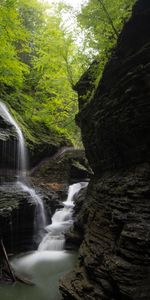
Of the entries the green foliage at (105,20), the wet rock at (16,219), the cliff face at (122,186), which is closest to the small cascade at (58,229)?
the wet rock at (16,219)

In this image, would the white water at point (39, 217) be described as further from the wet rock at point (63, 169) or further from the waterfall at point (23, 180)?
the wet rock at point (63, 169)

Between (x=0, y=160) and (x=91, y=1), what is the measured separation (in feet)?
28.6

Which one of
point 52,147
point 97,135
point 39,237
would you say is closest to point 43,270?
point 39,237

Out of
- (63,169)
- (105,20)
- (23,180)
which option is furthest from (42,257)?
(63,169)

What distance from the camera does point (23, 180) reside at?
13875 millimetres

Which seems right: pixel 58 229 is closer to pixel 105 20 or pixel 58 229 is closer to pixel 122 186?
pixel 122 186

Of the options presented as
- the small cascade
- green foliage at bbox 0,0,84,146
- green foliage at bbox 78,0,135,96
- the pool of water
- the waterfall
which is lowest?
the pool of water

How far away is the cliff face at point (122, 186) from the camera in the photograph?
4738mm

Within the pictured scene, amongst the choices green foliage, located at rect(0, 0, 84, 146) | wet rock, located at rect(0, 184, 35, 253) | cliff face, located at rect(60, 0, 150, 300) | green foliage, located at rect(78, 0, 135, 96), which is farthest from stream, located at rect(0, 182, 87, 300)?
green foliage, located at rect(78, 0, 135, 96)

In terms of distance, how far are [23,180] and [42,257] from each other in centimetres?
558

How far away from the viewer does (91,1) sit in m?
8.02

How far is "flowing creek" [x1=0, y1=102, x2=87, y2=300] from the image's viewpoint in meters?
6.33

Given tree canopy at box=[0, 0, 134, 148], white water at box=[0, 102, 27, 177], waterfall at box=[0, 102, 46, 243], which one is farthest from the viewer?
white water at box=[0, 102, 27, 177]

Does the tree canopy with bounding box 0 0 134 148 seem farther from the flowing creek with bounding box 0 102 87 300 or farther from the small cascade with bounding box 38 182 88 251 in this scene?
the small cascade with bounding box 38 182 88 251
